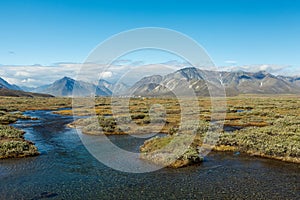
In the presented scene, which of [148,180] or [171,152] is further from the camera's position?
[171,152]

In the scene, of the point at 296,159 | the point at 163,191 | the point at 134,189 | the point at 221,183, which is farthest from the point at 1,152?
the point at 296,159

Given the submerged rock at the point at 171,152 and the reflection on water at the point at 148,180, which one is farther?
the submerged rock at the point at 171,152

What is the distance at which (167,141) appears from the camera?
102 feet

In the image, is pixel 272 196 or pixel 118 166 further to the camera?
pixel 118 166

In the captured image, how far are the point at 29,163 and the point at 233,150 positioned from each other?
21867mm

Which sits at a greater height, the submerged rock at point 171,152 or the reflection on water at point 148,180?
the submerged rock at point 171,152

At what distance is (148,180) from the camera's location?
21391 millimetres

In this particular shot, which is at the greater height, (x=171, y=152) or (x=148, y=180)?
(x=171, y=152)

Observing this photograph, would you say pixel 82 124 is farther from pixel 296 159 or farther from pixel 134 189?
pixel 296 159

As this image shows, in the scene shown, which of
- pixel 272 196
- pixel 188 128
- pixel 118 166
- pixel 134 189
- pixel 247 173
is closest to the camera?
pixel 272 196

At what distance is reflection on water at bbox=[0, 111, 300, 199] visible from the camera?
1873 cm

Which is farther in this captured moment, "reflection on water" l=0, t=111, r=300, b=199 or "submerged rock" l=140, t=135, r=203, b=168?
"submerged rock" l=140, t=135, r=203, b=168

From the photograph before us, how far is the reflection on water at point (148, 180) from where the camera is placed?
18.7 metres

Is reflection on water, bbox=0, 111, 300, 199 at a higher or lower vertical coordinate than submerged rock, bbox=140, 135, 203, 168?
lower
